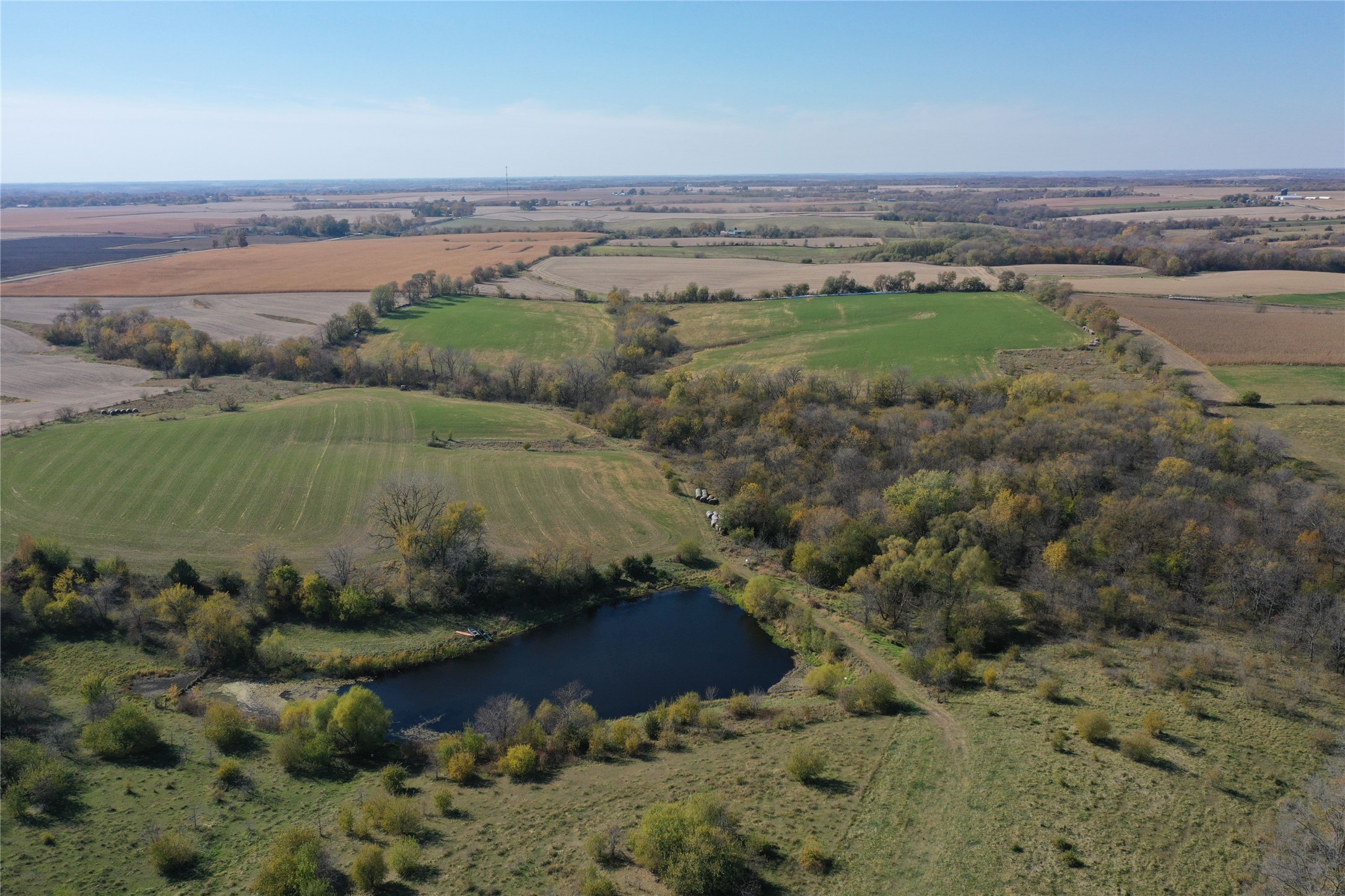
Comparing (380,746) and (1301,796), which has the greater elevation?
(1301,796)

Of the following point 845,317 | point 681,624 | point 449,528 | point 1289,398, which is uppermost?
point 845,317

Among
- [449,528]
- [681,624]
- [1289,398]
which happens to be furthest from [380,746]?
[1289,398]

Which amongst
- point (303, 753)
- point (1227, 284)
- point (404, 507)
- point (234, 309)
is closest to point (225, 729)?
point (303, 753)

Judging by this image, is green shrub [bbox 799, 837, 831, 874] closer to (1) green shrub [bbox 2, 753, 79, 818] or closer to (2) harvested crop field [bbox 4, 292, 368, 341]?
(1) green shrub [bbox 2, 753, 79, 818]

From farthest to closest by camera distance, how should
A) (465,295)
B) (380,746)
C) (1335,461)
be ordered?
(465,295)
(1335,461)
(380,746)

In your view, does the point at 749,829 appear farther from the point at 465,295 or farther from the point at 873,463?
the point at 465,295

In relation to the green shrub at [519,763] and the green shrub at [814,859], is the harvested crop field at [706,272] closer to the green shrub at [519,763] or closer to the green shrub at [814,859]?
the green shrub at [519,763]

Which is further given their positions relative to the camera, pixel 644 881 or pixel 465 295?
pixel 465 295

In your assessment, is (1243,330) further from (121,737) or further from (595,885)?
(121,737)
